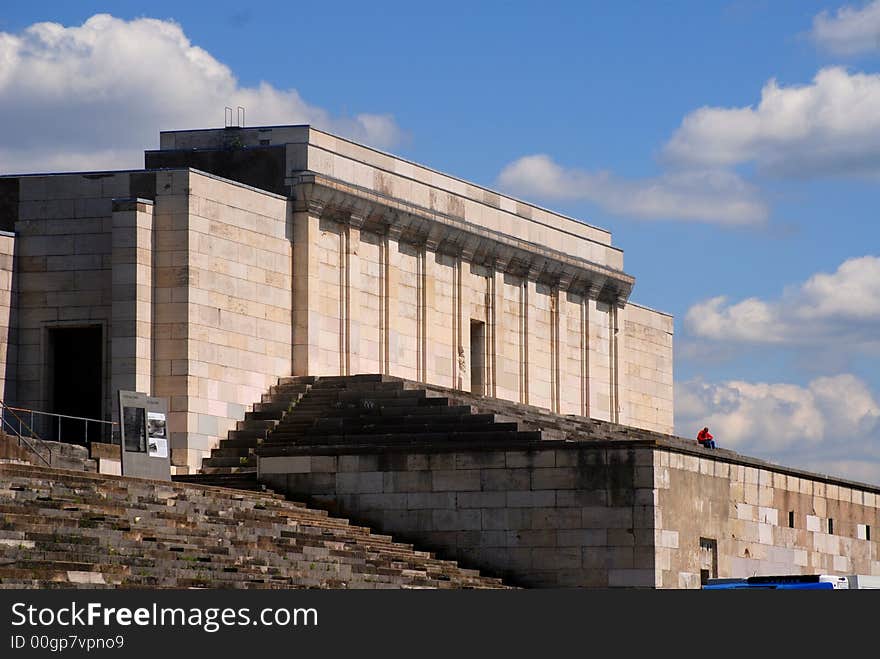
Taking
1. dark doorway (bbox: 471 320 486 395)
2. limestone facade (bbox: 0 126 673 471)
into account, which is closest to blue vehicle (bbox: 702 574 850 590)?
limestone facade (bbox: 0 126 673 471)

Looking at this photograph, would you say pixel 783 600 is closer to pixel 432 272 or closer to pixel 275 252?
pixel 275 252

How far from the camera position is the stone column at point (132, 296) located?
192ft

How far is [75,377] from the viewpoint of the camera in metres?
61.5

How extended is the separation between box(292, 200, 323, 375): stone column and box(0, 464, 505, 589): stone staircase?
11.2 metres

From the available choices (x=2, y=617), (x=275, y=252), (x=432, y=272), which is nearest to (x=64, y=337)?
(x=275, y=252)

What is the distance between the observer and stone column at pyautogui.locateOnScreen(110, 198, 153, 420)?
58.6m

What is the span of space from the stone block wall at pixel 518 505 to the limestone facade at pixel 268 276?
261 inches

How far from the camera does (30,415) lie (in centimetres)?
5988

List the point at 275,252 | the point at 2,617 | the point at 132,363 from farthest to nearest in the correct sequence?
1. the point at 275,252
2. the point at 132,363
3. the point at 2,617

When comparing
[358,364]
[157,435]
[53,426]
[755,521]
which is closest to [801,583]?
[157,435]

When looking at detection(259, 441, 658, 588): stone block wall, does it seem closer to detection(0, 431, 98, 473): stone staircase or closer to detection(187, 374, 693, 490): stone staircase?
detection(187, 374, 693, 490): stone staircase

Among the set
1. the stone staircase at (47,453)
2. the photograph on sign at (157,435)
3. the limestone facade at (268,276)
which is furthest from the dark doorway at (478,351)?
the stone staircase at (47,453)

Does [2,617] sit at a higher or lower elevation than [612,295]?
lower

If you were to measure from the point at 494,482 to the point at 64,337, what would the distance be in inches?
598
